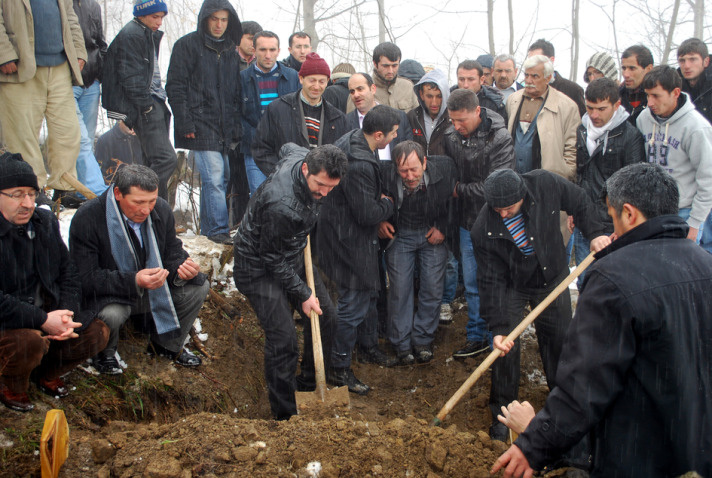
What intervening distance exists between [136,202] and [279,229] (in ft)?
3.61

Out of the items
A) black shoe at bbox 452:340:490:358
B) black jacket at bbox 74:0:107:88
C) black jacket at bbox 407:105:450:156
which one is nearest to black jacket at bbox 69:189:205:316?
black jacket at bbox 74:0:107:88

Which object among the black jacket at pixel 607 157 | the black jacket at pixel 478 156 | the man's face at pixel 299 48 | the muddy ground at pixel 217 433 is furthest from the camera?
the man's face at pixel 299 48

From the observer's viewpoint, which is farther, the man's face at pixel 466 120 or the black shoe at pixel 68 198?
the black shoe at pixel 68 198

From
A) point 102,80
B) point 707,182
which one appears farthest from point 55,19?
point 707,182

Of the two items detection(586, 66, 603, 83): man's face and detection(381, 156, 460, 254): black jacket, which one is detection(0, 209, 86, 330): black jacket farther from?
detection(586, 66, 603, 83): man's face

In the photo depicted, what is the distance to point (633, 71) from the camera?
520 centimetres

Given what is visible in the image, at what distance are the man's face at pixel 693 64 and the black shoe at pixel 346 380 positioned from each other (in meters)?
4.25

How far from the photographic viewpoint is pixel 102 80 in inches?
209

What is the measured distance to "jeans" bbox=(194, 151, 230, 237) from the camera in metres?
5.47

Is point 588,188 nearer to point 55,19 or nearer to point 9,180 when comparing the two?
point 9,180

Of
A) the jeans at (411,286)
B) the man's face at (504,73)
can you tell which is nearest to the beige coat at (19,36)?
the jeans at (411,286)

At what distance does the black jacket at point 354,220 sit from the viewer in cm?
443

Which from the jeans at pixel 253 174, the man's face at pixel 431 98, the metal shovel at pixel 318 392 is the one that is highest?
the man's face at pixel 431 98

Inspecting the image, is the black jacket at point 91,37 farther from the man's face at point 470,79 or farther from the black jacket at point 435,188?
the man's face at point 470,79
